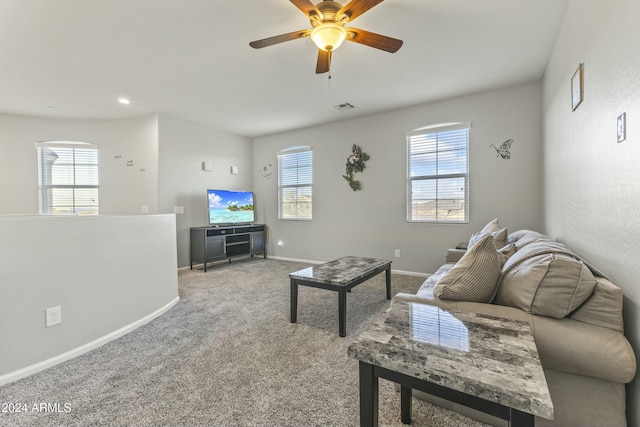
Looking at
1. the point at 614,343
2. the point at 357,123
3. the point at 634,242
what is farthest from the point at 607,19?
the point at 357,123

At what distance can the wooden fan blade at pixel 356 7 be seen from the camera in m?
1.80

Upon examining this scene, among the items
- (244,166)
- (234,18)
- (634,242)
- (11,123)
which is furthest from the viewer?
(244,166)

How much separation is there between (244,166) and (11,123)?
377cm

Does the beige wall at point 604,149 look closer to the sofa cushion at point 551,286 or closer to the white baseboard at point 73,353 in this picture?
the sofa cushion at point 551,286

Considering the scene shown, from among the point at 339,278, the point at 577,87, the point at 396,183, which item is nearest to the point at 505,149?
the point at 396,183

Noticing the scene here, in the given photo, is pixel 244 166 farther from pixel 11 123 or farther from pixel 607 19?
pixel 607 19

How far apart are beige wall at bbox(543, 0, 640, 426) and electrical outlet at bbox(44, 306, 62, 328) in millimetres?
3229

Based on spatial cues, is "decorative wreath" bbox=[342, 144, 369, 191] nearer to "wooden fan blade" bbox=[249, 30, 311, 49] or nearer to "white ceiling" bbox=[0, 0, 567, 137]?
"white ceiling" bbox=[0, 0, 567, 137]

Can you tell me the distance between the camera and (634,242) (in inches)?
45.5

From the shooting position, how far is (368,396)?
97 cm

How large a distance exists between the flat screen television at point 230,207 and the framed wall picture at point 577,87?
487 cm

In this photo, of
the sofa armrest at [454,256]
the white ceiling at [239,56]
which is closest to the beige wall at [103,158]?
the white ceiling at [239,56]

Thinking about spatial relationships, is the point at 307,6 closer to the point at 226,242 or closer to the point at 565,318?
the point at 565,318

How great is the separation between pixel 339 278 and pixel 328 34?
1.92 meters
